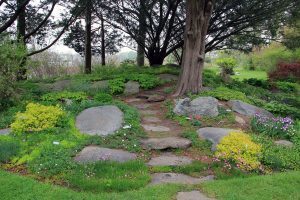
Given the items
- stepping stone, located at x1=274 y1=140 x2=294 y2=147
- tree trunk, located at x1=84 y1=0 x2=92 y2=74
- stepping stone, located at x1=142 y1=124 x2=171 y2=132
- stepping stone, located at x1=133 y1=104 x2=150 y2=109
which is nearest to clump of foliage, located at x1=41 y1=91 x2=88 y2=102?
stepping stone, located at x1=133 y1=104 x2=150 y2=109

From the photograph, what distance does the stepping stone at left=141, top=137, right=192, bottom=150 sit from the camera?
5.96 meters

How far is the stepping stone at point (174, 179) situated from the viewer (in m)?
4.81

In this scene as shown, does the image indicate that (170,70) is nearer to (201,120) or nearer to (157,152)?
(201,120)

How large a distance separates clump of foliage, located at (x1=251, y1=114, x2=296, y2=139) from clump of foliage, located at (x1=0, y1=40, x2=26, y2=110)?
5.02 meters

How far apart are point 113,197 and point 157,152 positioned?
172cm

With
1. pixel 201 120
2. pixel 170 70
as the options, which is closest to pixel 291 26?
pixel 170 70

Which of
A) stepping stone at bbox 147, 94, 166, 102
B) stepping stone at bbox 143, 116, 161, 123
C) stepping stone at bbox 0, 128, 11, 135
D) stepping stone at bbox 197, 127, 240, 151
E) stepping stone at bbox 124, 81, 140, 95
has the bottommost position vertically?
stepping stone at bbox 197, 127, 240, 151

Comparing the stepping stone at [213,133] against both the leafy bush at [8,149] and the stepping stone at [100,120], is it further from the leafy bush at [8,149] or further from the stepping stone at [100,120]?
the leafy bush at [8,149]

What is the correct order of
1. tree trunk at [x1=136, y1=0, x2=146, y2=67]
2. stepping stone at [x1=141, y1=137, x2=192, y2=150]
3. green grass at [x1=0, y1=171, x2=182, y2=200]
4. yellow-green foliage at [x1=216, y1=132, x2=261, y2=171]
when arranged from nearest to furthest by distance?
green grass at [x1=0, y1=171, x2=182, y2=200], yellow-green foliage at [x1=216, y1=132, x2=261, y2=171], stepping stone at [x1=141, y1=137, x2=192, y2=150], tree trunk at [x1=136, y1=0, x2=146, y2=67]

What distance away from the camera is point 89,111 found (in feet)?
24.0

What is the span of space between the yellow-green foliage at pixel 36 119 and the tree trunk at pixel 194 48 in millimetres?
3352

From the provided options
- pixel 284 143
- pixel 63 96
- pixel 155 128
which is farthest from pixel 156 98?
pixel 284 143

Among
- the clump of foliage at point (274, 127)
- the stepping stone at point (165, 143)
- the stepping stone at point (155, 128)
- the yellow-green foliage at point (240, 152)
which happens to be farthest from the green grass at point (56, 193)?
the clump of foliage at point (274, 127)

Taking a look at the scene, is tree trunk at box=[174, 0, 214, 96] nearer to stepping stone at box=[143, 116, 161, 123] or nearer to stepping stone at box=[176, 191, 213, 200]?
stepping stone at box=[143, 116, 161, 123]
